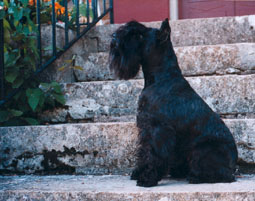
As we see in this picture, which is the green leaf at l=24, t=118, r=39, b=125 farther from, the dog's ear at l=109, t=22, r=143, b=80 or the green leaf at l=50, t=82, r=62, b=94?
the dog's ear at l=109, t=22, r=143, b=80

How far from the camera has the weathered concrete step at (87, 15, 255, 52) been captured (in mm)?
3762

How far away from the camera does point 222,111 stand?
3.00 metres

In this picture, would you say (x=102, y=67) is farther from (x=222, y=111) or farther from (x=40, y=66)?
(x=222, y=111)

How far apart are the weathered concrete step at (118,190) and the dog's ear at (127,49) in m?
0.68

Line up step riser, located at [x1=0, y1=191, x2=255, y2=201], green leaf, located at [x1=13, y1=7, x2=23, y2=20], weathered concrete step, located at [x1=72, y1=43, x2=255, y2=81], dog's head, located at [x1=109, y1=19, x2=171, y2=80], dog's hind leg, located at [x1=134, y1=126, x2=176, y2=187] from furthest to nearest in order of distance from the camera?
weathered concrete step, located at [x1=72, y1=43, x2=255, y2=81] → green leaf, located at [x1=13, y1=7, x2=23, y2=20] → dog's head, located at [x1=109, y1=19, x2=171, y2=80] → dog's hind leg, located at [x1=134, y1=126, x2=176, y2=187] → step riser, located at [x1=0, y1=191, x2=255, y2=201]

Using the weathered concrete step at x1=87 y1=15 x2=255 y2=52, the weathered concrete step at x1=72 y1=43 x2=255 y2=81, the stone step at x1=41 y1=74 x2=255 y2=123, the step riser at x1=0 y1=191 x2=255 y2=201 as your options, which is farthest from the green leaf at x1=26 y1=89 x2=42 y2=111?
the weathered concrete step at x1=87 y1=15 x2=255 y2=52

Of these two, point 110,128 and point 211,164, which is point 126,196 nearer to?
point 211,164

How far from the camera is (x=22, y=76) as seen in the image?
3064 mm

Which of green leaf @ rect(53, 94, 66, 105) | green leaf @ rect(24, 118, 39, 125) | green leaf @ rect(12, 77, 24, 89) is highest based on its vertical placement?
green leaf @ rect(12, 77, 24, 89)

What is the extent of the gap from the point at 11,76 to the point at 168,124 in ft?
4.36

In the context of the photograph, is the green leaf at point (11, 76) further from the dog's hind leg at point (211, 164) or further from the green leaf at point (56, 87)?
the dog's hind leg at point (211, 164)

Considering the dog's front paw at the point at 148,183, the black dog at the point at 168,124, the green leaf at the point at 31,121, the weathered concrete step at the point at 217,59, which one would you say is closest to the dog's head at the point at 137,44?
the black dog at the point at 168,124

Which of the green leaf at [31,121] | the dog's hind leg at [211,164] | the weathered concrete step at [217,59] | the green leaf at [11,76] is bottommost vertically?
the dog's hind leg at [211,164]

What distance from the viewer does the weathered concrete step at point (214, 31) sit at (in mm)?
3762
